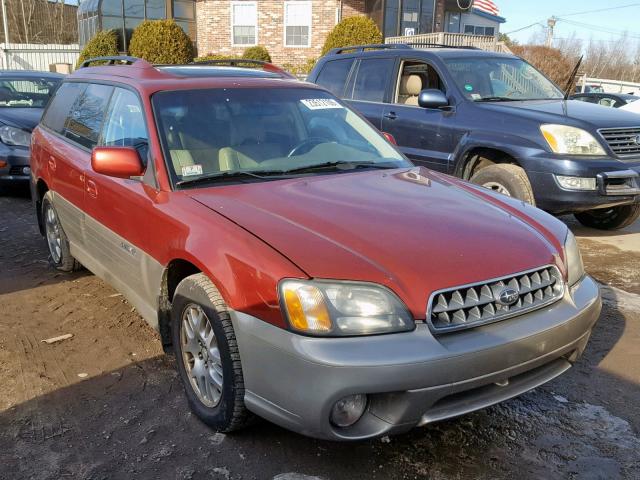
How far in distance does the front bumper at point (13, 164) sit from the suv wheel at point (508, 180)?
220 inches

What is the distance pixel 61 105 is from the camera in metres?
5.14

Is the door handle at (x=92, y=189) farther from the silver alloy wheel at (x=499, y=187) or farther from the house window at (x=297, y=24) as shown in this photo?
the house window at (x=297, y=24)

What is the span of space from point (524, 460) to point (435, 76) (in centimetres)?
499

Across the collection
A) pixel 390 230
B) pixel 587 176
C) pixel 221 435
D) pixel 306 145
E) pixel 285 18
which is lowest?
pixel 221 435

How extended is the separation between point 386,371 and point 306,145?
1876 mm

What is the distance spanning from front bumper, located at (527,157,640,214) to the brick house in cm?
1847

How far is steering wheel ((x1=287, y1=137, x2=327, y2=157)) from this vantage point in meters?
3.71

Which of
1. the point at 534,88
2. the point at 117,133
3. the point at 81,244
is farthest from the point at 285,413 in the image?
the point at 534,88

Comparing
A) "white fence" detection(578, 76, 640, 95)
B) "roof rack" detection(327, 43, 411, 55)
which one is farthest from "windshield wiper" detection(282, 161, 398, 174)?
"white fence" detection(578, 76, 640, 95)

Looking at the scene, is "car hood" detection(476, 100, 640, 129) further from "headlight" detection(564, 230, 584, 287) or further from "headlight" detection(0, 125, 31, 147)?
"headlight" detection(0, 125, 31, 147)

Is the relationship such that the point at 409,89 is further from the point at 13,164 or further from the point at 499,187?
the point at 13,164

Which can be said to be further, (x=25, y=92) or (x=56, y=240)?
(x=25, y=92)

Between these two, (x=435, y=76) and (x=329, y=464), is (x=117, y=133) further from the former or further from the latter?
(x=435, y=76)

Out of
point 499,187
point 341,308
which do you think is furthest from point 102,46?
point 341,308
